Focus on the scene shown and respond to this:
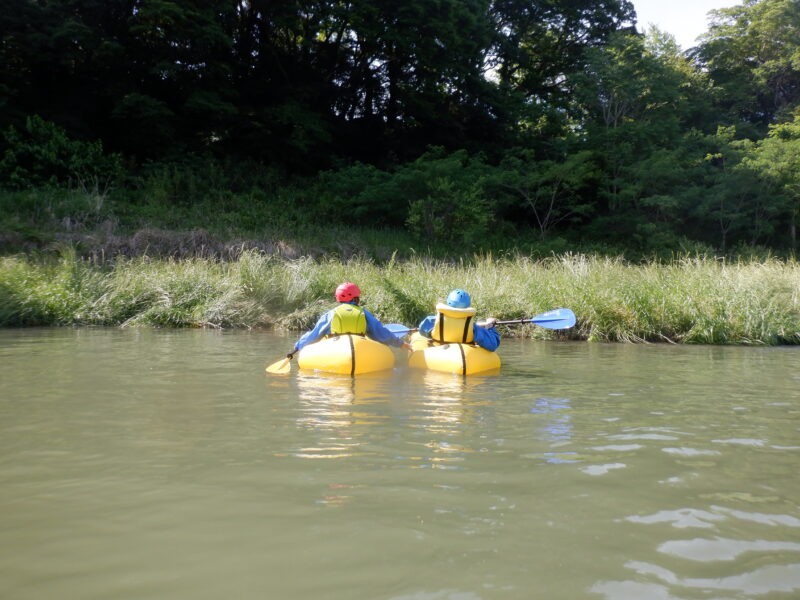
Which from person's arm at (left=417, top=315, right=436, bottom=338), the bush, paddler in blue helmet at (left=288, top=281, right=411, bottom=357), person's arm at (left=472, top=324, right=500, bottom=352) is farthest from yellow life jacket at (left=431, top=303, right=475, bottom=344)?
the bush

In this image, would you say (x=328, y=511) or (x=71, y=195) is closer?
(x=328, y=511)

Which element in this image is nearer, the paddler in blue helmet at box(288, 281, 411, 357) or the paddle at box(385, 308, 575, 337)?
the paddler in blue helmet at box(288, 281, 411, 357)

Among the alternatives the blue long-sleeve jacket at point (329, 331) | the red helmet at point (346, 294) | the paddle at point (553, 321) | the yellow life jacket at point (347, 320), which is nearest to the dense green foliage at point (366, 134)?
the paddle at point (553, 321)

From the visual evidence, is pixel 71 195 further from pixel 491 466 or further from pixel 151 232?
pixel 491 466

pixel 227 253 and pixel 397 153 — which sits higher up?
pixel 397 153

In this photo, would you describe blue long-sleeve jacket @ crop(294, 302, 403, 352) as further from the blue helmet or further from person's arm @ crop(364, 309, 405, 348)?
the blue helmet

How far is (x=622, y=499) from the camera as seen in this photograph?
3.24 m

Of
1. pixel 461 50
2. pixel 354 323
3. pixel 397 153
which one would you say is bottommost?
pixel 354 323

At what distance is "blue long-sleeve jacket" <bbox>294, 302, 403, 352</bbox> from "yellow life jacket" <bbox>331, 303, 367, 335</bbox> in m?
0.09

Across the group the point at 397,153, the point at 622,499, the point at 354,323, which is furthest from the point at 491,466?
the point at 397,153

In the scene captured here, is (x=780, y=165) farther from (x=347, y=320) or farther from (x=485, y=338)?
(x=347, y=320)

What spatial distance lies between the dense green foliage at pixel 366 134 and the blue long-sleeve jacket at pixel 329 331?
1214 centimetres

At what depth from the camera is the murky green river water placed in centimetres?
246

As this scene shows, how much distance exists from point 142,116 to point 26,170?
4070 millimetres
